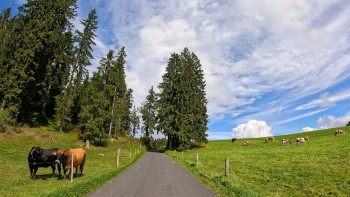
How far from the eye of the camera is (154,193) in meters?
13.2

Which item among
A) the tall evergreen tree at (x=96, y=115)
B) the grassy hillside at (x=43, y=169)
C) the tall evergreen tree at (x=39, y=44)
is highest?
the tall evergreen tree at (x=39, y=44)

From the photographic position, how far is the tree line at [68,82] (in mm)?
42594

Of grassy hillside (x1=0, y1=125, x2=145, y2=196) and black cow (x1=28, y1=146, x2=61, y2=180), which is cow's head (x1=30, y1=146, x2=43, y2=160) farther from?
grassy hillside (x1=0, y1=125, x2=145, y2=196)

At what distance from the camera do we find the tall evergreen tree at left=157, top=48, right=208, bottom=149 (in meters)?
64.9

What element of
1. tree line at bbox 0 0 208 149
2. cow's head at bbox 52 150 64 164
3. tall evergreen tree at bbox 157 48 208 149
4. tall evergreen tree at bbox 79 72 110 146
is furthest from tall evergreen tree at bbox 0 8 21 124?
tall evergreen tree at bbox 157 48 208 149

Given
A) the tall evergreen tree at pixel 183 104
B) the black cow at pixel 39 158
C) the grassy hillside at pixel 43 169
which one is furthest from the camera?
the tall evergreen tree at pixel 183 104

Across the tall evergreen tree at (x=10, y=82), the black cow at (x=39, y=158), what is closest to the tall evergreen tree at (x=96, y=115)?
the tall evergreen tree at (x=10, y=82)

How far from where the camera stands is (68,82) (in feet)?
189

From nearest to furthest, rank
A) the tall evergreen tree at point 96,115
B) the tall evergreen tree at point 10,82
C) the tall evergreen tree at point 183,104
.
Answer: the tall evergreen tree at point 10,82, the tall evergreen tree at point 96,115, the tall evergreen tree at point 183,104

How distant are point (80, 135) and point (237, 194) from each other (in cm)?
4605

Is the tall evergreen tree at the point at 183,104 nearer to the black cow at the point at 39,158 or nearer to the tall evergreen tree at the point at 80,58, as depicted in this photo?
the tall evergreen tree at the point at 80,58

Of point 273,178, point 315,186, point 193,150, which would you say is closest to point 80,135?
point 193,150

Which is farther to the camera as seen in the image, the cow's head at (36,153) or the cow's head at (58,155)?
the cow's head at (58,155)

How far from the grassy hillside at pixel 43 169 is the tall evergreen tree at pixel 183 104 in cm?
2105
